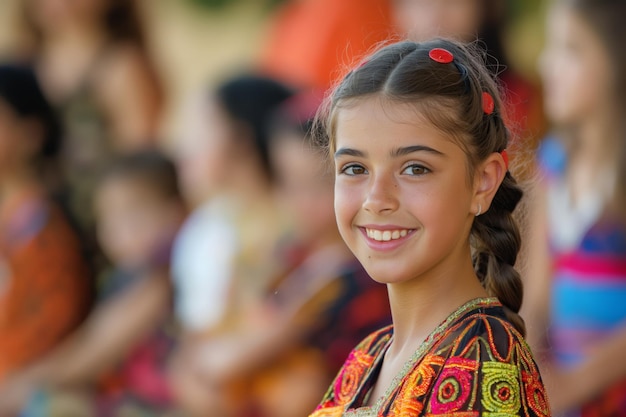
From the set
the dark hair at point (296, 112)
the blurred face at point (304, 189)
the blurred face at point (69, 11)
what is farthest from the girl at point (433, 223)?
the blurred face at point (69, 11)

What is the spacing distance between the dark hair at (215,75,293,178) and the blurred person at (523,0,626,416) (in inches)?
44.5

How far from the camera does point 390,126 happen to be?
191 cm

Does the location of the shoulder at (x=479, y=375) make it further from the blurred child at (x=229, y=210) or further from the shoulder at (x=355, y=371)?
the blurred child at (x=229, y=210)

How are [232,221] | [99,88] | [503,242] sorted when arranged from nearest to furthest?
[503,242]
[232,221]
[99,88]

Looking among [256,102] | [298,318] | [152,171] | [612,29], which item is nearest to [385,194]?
[612,29]

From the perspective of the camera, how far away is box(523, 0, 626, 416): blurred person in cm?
305

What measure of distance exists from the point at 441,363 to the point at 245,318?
2.10m

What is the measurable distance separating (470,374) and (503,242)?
33cm

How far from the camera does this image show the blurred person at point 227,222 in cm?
398

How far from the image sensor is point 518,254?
7.13 feet

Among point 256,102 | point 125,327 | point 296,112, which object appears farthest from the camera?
point 125,327

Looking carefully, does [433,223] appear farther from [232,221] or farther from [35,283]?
[35,283]

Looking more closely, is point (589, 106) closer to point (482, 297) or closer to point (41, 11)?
point (482, 297)

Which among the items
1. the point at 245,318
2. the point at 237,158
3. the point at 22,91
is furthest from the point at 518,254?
the point at 22,91
